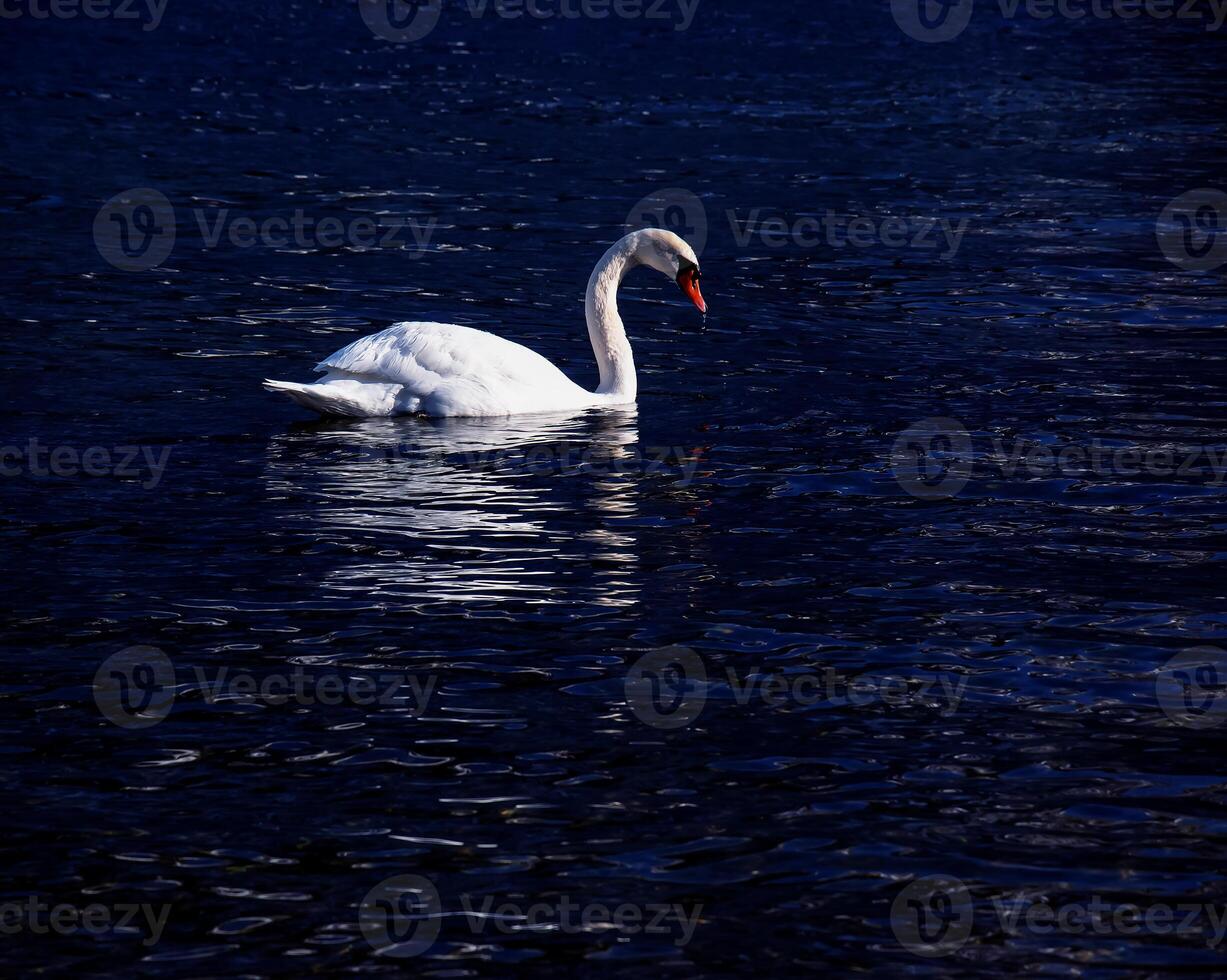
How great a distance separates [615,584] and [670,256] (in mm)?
5354

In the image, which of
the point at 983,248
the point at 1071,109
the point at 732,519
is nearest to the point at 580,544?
the point at 732,519

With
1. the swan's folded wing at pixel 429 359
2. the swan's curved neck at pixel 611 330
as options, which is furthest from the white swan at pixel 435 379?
the swan's curved neck at pixel 611 330

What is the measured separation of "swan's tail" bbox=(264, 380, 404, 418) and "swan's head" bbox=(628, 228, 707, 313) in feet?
8.31

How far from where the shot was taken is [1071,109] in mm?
31141

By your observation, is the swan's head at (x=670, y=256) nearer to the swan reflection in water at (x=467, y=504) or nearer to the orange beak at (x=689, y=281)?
the orange beak at (x=689, y=281)

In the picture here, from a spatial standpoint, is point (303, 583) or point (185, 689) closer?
point (185, 689)

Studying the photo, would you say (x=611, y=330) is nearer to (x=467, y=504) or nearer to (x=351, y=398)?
(x=351, y=398)

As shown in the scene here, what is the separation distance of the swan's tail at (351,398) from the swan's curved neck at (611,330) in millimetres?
1864

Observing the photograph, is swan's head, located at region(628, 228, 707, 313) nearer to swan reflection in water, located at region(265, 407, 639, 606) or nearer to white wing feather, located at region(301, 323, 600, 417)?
swan reflection in water, located at region(265, 407, 639, 606)

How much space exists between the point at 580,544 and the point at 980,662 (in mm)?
2979

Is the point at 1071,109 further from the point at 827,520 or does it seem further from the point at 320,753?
the point at 320,753

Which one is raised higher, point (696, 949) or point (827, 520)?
point (827, 520)

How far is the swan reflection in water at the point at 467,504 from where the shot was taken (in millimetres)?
11227

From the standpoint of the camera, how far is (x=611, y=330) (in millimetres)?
15773
